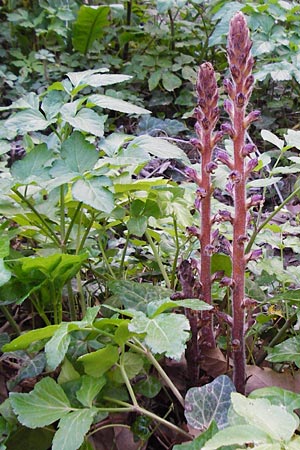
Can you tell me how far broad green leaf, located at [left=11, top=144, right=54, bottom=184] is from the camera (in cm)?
96

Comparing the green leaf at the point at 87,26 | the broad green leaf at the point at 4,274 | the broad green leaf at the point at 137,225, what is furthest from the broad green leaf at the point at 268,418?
the green leaf at the point at 87,26

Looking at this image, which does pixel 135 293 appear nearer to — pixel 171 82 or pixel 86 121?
pixel 86 121

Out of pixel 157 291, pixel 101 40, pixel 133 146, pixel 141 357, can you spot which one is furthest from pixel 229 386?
pixel 101 40

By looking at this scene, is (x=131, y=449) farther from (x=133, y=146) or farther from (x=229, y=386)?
(x=133, y=146)

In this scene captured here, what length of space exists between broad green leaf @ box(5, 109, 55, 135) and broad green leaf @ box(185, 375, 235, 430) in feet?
1.74

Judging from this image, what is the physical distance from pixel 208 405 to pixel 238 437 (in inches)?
10.2

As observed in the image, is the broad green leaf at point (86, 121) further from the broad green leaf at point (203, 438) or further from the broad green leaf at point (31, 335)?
the broad green leaf at point (203, 438)

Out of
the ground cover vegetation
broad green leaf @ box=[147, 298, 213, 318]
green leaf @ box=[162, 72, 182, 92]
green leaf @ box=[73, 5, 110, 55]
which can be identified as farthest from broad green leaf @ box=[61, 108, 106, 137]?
green leaf @ box=[73, 5, 110, 55]

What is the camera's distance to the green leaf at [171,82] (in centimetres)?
369

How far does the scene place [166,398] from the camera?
0.99 meters

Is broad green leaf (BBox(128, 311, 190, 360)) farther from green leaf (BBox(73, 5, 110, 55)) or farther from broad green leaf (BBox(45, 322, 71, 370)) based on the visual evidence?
green leaf (BBox(73, 5, 110, 55))

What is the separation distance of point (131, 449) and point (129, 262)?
57cm

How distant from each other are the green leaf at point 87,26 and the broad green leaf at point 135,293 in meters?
3.43

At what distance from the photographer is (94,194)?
89 cm
